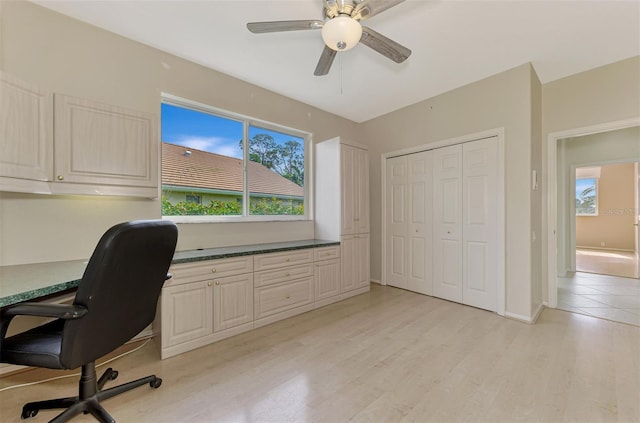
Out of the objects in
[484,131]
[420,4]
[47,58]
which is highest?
[420,4]

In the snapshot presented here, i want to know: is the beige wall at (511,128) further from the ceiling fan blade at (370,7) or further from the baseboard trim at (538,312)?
the ceiling fan blade at (370,7)

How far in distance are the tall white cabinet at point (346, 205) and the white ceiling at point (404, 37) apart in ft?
2.97

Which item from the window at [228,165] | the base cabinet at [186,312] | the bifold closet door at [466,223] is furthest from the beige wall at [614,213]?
the base cabinet at [186,312]

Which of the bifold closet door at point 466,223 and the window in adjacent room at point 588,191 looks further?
the window in adjacent room at point 588,191

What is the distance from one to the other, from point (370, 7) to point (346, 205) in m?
2.40

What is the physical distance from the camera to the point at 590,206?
7.87 metres

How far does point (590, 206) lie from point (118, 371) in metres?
11.3

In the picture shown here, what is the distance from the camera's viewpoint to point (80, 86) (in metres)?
2.25

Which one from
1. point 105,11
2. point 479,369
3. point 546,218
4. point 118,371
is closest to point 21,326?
point 118,371

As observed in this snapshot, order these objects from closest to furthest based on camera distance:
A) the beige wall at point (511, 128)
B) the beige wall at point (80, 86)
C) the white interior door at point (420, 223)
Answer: the beige wall at point (80, 86) < the beige wall at point (511, 128) < the white interior door at point (420, 223)

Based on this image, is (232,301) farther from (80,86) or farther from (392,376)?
(80,86)

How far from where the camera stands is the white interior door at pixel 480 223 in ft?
10.4

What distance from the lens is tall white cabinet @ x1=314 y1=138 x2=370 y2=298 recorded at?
12.1 feet

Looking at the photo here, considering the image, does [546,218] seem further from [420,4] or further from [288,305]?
[288,305]
